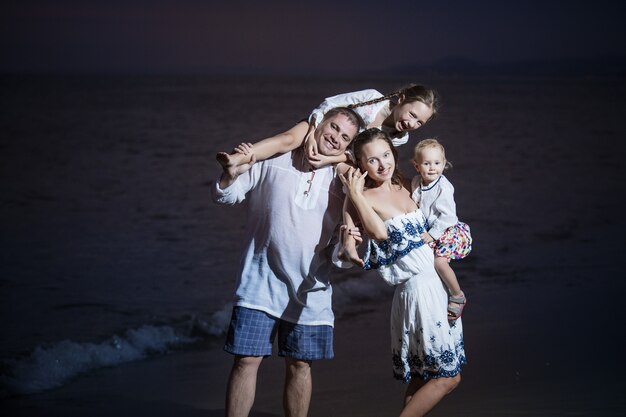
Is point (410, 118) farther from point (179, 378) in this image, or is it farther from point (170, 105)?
point (170, 105)

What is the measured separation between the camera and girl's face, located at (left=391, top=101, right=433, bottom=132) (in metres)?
3.59

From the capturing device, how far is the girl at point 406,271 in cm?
346

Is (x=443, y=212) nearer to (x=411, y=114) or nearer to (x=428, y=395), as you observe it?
(x=411, y=114)

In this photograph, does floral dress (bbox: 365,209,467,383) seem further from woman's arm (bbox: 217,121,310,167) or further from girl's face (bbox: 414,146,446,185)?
woman's arm (bbox: 217,121,310,167)

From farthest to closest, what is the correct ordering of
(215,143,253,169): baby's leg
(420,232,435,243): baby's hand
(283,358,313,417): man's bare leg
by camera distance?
1. (283,358,313,417): man's bare leg
2. (420,232,435,243): baby's hand
3. (215,143,253,169): baby's leg

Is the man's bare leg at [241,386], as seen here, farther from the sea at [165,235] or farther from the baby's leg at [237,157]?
the sea at [165,235]

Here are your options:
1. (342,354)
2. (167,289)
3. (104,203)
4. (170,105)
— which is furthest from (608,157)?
(170,105)

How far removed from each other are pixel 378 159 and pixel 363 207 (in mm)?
217

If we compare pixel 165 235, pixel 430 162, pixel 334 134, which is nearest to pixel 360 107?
pixel 334 134

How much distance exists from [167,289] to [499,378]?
3.85m

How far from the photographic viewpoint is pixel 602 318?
21.1 feet

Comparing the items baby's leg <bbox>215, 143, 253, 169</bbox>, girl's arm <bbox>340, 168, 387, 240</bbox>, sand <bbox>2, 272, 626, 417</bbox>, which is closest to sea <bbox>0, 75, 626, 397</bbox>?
sand <bbox>2, 272, 626, 417</bbox>

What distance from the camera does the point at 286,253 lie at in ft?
11.7

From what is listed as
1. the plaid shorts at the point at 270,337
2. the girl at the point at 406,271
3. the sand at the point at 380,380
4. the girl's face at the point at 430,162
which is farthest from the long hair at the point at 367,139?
the sand at the point at 380,380
